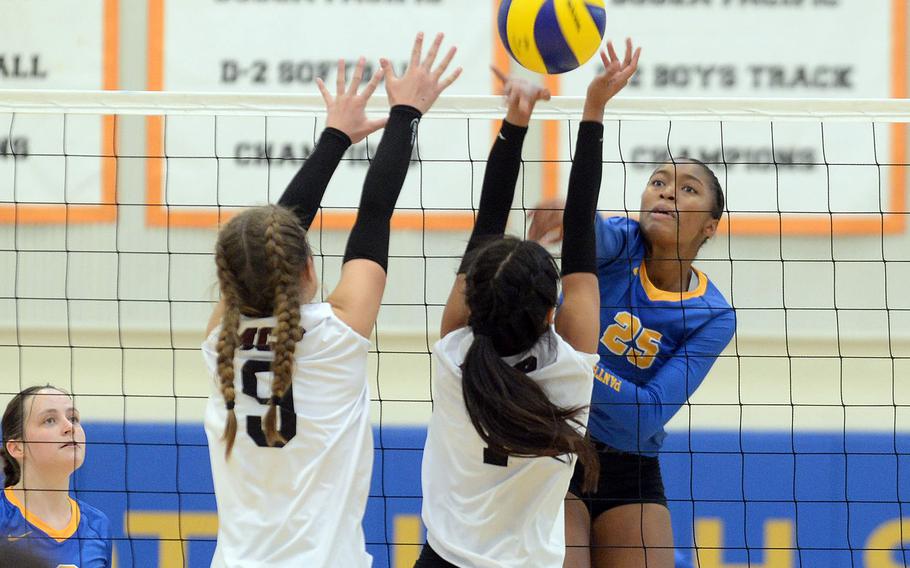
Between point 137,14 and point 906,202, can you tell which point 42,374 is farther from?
point 906,202

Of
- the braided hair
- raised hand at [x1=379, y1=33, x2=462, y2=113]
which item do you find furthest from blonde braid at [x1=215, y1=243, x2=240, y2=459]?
raised hand at [x1=379, y1=33, x2=462, y2=113]

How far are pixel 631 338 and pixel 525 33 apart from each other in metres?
0.90

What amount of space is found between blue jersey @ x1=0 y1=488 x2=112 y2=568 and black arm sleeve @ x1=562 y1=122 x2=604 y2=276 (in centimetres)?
185

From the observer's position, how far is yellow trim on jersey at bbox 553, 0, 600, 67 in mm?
3115

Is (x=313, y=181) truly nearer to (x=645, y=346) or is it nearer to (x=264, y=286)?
(x=264, y=286)

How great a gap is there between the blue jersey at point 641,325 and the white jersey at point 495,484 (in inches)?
28.4

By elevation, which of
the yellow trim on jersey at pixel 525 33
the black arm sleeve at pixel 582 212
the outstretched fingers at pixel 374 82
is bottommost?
the black arm sleeve at pixel 582 212

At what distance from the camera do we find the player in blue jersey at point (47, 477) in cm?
364

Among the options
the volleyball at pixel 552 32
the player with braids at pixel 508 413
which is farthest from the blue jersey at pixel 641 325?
the player with braids at pixel 508 413

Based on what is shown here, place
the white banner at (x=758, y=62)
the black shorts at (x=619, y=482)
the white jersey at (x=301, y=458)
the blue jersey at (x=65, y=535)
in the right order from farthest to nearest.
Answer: the white banner at (x=758, y=62)
the blue jersey at (x=65, y=535)
the black shorts at (x=619, y=482)
the white jersey at (x=301, y=458)

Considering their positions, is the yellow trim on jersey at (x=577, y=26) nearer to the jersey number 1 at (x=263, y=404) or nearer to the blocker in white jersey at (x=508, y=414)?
the blocker in white jersey at (x=508, y=414)

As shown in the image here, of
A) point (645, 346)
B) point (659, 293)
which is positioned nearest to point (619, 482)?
point (645, 346)

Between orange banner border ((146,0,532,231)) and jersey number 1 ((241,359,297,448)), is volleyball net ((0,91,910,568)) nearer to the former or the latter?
orange banner border ((146,0,532,231))

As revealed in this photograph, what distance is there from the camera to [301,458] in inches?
92.7
